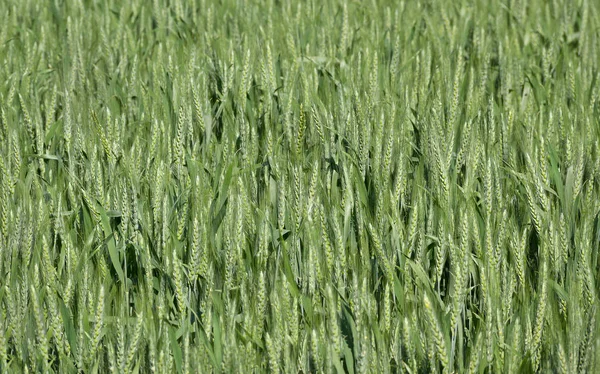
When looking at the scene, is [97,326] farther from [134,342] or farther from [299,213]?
[299,213]

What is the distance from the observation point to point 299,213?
1900 millimetres

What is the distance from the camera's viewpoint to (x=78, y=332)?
1677mm

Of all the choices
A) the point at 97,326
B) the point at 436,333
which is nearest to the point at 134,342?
the point at 97,326

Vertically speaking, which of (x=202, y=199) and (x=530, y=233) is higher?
(x=202, y=199)

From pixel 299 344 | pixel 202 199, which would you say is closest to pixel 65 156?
pixel 202 199

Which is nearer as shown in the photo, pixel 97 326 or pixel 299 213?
pixel 97 326

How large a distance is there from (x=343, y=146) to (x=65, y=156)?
71cm

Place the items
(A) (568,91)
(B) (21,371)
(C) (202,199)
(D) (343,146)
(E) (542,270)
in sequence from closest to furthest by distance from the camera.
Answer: (B) (21,371), (E) (542,270), (C) (202,199), (D) (343,146), (A) (568,91)

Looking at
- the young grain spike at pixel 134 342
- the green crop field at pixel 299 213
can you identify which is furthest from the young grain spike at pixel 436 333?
the young grain spike at pixel 134 342

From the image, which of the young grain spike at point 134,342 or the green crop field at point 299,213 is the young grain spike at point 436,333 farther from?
the young grain spike at point 134,342

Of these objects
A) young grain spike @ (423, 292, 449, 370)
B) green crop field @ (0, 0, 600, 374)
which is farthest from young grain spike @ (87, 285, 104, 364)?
young grain spike @ (423, 292, 449, 370)

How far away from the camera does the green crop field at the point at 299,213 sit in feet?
5.22

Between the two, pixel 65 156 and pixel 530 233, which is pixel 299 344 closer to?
pixel 530 233

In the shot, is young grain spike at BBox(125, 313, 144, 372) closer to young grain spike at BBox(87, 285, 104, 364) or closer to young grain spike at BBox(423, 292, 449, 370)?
young grain spike at BBox(87, 285, 104, 364)
